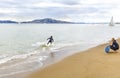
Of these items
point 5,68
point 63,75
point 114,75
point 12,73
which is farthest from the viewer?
point 5,68

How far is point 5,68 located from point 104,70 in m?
5.70

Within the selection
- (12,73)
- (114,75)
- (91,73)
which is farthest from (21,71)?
(114,75)

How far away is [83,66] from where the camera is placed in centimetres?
1386

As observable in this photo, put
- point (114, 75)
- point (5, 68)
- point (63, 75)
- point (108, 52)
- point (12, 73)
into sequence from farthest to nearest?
1. point (108, 52)
2. point (5, 68)
3. point (12, 73)
4. point (63, 75)
5. point (114, 75)

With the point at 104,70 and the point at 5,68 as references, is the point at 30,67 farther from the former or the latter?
the point at 104,70

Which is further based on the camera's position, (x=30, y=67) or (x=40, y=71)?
(x=30, y=67)

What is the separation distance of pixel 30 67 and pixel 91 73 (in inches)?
180

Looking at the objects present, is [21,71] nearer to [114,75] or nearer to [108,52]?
[114,75]

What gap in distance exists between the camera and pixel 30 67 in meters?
15.3

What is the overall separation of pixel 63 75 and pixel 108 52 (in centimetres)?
765

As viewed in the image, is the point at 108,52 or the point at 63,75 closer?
the point at 63,75

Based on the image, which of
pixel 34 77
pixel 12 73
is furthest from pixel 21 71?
pixel 34 77

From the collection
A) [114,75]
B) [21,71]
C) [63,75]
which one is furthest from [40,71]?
[114,75]

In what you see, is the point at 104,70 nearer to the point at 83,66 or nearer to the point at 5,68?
the point at 83,66
